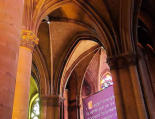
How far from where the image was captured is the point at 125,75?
8023 millimetres

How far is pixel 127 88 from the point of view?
25.4ft

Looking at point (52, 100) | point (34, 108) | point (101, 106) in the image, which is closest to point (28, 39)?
point (52, 100)

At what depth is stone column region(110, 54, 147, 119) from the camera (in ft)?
23.9

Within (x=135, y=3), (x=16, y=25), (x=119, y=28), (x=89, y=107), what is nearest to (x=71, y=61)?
(x=89, y=107)

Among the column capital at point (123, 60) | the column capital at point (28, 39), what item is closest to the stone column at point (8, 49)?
the column capital at point (28, 39)

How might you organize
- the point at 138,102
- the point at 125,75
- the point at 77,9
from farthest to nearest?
the point at 77,9 → the point at 125,75 → the point at 138,102

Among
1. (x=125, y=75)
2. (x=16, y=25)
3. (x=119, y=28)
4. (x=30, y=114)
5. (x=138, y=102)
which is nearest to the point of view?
(x=16, y=25)


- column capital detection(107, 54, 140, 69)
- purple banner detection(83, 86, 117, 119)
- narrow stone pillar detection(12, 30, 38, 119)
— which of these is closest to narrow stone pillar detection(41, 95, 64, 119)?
purple banner detection(83, 86, 117, 119)

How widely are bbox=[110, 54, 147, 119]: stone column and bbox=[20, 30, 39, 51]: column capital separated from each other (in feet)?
11.0

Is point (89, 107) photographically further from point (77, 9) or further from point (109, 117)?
point (77, 9)

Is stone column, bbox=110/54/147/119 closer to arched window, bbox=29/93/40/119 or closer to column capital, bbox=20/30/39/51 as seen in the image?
column capital, bbox=20/30/39/51

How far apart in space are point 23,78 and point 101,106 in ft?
21.3

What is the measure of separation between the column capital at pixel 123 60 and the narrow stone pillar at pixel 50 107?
4.33 metres

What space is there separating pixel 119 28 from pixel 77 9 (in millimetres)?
2394
